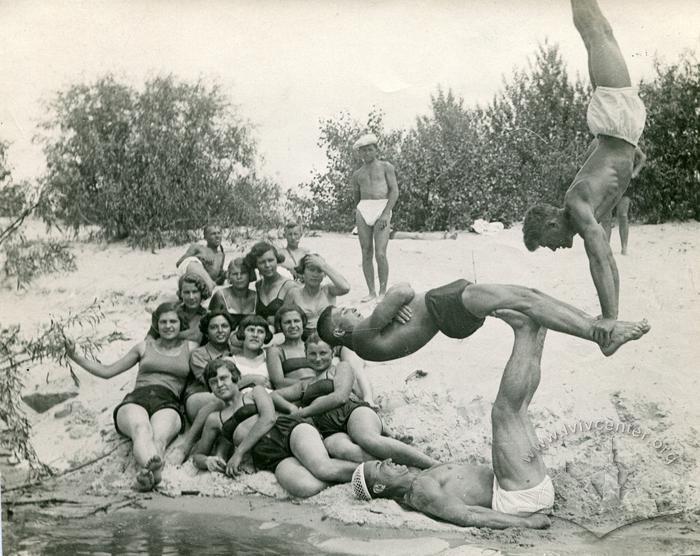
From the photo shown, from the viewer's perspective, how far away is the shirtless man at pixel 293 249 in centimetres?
602

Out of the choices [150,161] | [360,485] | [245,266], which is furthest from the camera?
[150,161]

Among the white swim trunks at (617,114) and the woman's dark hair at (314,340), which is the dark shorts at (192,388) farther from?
the white swim trunks at (617,114)

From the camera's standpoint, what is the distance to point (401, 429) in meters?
5.41

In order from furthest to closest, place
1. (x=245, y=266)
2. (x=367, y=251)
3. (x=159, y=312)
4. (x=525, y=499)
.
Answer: (x=367, y=251), (x=245, y=266), (x=159, y=312), (x=525, y=499)

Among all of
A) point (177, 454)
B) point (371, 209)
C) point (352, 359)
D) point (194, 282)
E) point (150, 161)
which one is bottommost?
point (177, 454)

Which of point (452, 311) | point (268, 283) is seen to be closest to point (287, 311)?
point (268, 283)

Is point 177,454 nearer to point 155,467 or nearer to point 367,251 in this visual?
point 155,467

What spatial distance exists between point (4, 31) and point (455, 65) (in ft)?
10.3

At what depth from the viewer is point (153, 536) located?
4855 mm

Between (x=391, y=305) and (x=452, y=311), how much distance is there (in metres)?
0.39

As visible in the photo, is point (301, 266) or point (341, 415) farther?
point (301, 266)

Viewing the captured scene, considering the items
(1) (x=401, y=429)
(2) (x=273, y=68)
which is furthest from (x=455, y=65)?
(1) (x=401, y=429)

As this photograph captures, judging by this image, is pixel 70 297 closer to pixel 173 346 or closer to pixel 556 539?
pixel 173 346

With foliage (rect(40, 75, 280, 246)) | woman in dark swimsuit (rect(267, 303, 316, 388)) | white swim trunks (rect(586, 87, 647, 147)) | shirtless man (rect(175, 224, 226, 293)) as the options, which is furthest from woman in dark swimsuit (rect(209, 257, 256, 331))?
white swim trunks (rect(586, 87, 647, 147))
